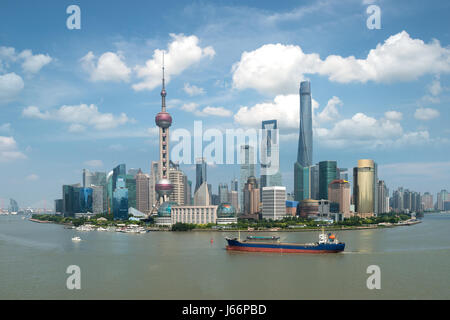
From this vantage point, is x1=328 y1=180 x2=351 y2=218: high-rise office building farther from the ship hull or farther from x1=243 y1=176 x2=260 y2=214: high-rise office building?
the ship hull

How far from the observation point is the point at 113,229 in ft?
323

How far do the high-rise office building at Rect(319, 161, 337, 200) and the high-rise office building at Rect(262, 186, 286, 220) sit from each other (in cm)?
5329

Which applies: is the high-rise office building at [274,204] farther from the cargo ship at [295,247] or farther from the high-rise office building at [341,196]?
the cargo ship at [295,247]

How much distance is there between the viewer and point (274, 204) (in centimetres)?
13188

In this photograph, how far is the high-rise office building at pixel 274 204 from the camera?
131250 millimetres

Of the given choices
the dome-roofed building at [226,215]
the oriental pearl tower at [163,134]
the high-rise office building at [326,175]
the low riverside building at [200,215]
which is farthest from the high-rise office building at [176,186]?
the high-rise office building at [326,175]

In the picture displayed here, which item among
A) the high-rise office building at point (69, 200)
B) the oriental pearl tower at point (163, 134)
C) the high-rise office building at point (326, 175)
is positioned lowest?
the high-rise office building at point (69, 200)

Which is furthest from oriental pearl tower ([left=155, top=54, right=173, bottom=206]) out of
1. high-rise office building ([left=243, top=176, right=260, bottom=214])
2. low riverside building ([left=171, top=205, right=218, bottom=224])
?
high-rise office building ([left=243, top=176, right=260, bottom=214])

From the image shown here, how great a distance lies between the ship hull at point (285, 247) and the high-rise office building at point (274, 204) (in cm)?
8052

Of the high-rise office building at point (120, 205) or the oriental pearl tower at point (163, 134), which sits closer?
the oriental pearl tower at point (163, 134)

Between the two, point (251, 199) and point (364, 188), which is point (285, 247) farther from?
point (364, 188)

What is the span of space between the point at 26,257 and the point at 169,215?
67827 mm

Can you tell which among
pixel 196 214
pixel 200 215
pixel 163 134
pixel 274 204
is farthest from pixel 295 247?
pixel 163 134
